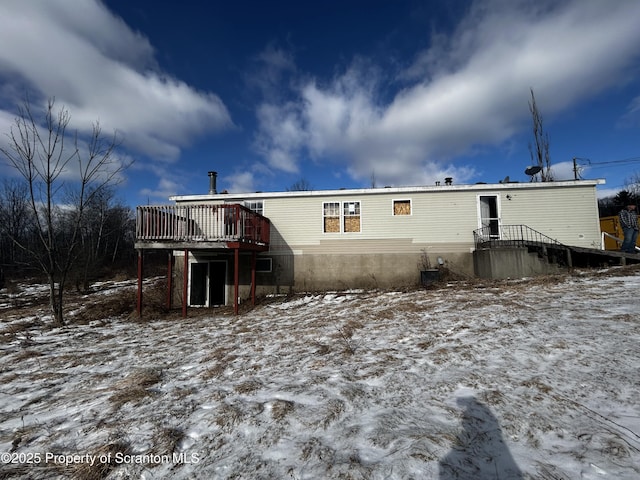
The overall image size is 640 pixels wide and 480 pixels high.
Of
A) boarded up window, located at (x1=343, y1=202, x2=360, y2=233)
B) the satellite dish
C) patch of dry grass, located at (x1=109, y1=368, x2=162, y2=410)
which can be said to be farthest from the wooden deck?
the satellite dish

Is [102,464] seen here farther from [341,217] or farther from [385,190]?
[385,190]

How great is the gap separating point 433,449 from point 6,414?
4.82 metres

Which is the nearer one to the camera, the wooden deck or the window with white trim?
the wooden deck

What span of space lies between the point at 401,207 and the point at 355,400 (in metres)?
10.7

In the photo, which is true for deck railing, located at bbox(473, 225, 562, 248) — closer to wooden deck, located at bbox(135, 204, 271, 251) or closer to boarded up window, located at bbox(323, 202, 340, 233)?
boarded up window, located at bbox(323, 202, 340, 233)

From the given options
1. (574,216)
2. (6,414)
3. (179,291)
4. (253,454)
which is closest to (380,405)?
(253,454)

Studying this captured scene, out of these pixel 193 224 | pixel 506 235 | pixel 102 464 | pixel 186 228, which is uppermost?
pixel 193 224

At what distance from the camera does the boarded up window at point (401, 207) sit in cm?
1320

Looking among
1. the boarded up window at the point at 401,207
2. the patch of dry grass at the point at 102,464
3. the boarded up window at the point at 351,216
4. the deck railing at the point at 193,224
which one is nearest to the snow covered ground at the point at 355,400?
the patch of dry grass at the point at 102,464

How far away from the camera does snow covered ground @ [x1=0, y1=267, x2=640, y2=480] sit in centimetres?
250

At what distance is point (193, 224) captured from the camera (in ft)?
35.5

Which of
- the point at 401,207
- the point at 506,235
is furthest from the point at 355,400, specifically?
the point at 506,235

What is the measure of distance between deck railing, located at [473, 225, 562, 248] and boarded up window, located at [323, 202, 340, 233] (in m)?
5.67

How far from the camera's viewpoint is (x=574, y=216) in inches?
480
